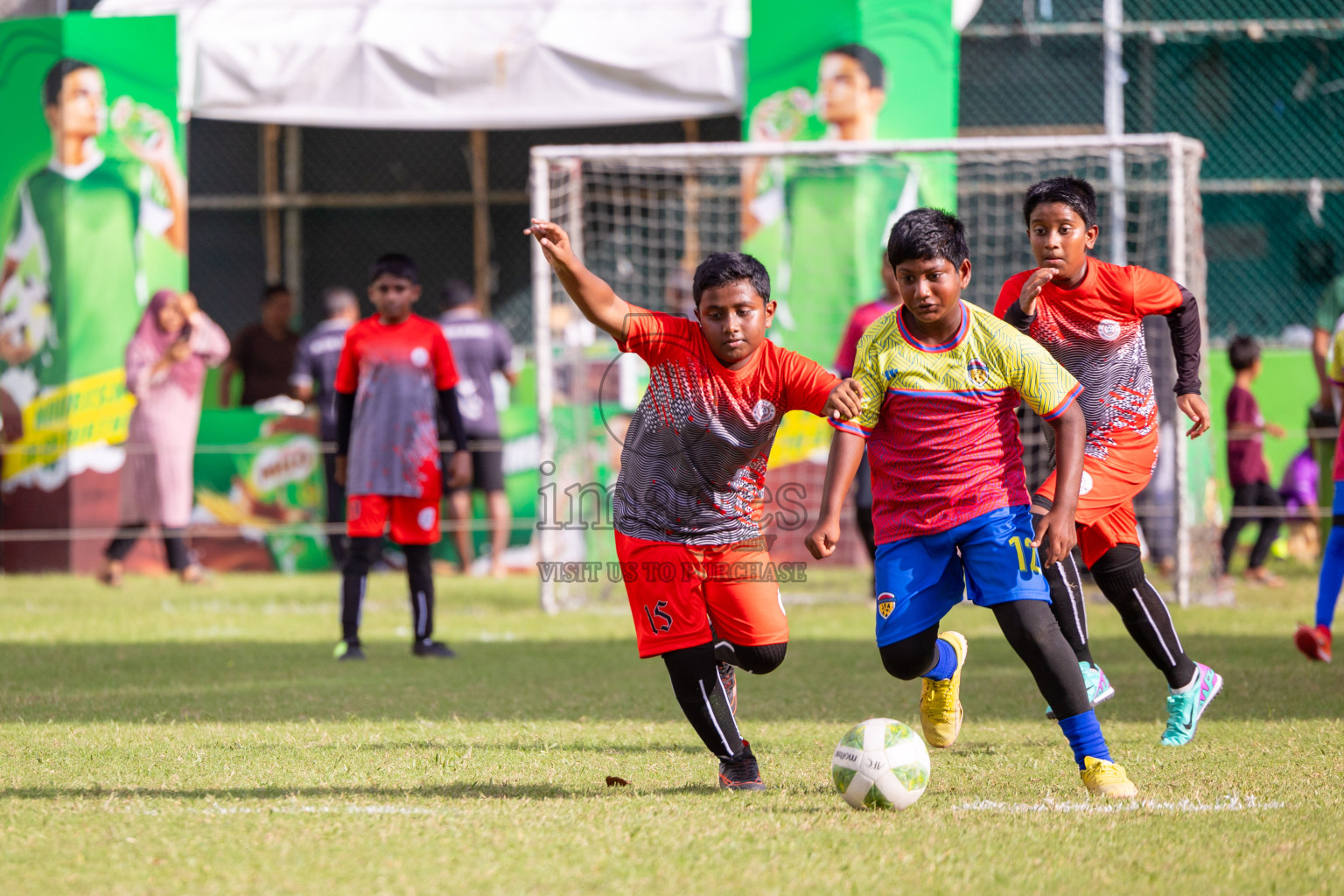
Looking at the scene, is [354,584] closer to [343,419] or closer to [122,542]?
[343,419]

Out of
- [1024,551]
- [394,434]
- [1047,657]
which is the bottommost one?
[1047,657]

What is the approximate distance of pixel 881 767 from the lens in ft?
12.7

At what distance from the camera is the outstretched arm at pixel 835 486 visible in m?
3.98

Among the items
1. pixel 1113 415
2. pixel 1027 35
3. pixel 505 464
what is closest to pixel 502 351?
pixel 505 464

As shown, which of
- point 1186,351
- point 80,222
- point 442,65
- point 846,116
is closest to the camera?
point 1186,351

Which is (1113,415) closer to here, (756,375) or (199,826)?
(756,375)

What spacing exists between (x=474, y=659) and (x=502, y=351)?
5.06 m

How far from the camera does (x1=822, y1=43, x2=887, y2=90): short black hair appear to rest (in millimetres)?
12398

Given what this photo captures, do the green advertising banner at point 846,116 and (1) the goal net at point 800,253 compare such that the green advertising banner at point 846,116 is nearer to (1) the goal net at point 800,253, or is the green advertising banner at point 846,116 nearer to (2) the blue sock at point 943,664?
(1) the goal net at point 800,253

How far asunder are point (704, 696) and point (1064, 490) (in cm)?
118

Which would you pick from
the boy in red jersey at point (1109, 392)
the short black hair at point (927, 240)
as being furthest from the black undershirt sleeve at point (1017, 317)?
the short black hair at point (927, 240)

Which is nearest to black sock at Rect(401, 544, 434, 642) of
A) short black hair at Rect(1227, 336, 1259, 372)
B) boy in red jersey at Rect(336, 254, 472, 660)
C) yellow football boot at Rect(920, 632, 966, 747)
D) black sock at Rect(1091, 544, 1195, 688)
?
boy in red jersey at Rect(336, 254, 472, 660)

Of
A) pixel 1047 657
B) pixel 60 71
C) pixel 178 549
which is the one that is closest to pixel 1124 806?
pixel 1047 657

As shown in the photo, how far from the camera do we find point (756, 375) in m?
4.30
